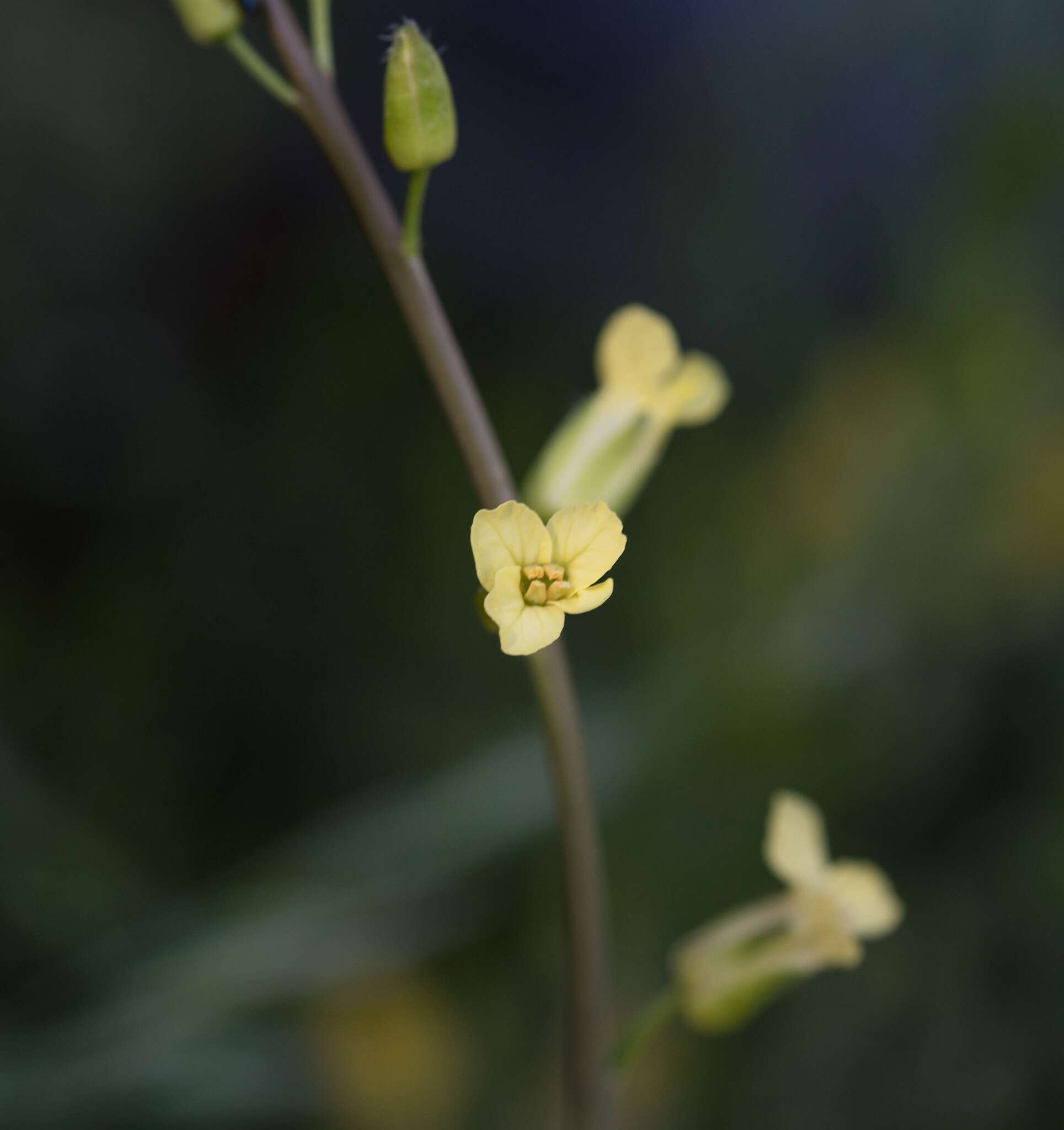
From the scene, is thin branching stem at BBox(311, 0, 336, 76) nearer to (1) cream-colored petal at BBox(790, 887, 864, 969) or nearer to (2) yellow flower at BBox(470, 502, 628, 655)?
(2) yellow flower at BBox(470, 502, 628, 655)

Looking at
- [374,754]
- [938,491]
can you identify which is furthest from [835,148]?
[374,754]

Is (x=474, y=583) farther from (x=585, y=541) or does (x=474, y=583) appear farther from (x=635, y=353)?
(x=585, y=541)

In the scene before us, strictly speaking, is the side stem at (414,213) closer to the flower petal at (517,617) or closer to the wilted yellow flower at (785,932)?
the flower petal at (517,617)

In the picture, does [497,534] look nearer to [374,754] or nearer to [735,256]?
[374,754]

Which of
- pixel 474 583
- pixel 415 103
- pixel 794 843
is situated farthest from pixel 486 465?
pixel 474 583

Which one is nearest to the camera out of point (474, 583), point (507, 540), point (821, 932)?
point (507, 540)

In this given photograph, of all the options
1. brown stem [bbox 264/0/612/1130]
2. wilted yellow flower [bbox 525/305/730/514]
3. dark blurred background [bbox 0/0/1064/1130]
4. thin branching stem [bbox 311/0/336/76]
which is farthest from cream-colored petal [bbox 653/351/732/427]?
dark blurred background [bbox 0/0/1064/1130]

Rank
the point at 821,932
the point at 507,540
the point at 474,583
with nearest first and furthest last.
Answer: the point at 507,540
the point at 821,932
the point at 474,583
